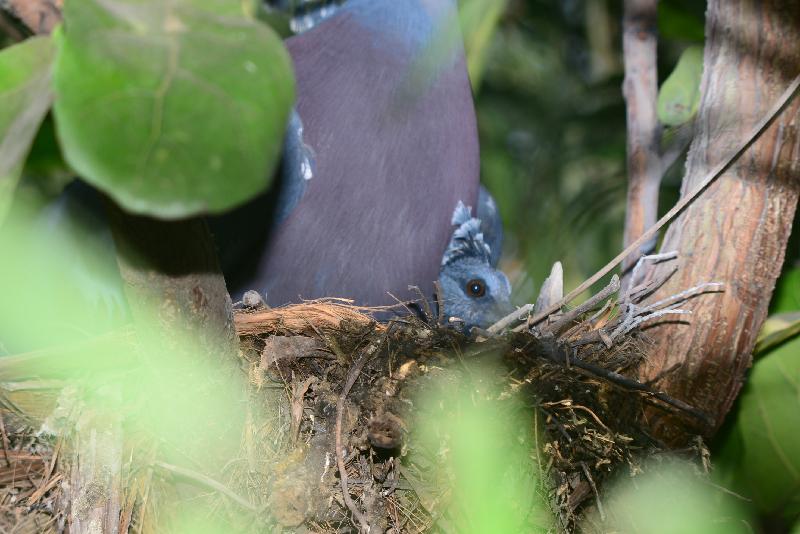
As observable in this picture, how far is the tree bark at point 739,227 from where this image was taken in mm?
1081

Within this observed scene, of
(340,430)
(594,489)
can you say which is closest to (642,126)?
(594,489)

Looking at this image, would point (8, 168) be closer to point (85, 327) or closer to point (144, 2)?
point (144, 2)

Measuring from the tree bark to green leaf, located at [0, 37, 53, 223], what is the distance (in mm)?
859

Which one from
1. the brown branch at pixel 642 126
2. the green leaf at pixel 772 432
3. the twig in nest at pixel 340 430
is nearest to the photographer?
the twig in nest at pixel 340 430

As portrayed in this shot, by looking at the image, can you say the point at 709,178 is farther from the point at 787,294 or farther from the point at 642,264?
the point at 787,294

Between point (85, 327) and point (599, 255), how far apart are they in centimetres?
128

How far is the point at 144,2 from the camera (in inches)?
19.1

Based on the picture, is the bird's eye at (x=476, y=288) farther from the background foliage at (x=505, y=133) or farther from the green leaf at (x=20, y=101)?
the green leaf at (x=20, y=101)

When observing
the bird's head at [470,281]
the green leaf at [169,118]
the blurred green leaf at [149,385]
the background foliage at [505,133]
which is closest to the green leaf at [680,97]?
the background foliage at [505,133]

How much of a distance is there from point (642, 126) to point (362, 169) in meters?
0.47

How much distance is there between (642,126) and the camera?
1.32m

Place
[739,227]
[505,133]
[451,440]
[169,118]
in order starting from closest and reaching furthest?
1. [169,118]
2. [451,440]
3. [739,227]
4. [505,133]

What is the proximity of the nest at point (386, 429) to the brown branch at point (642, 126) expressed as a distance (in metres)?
0.32

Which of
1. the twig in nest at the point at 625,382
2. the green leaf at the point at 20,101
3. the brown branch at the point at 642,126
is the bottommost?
the twig in nest at the point at 625,382
